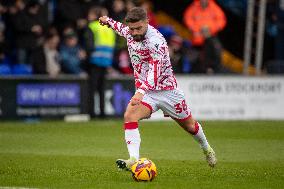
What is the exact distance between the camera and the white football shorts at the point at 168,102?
36.4 ft

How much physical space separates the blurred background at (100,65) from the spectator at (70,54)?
0.03m

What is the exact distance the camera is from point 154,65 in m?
10.6

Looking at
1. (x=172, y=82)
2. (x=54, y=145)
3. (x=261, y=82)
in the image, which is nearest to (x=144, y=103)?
(x=172, y=82)

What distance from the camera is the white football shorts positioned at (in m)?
11.1

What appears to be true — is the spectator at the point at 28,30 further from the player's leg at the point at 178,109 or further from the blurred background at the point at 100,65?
the player's leg at the point at 178,109

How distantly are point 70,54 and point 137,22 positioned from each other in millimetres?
12107

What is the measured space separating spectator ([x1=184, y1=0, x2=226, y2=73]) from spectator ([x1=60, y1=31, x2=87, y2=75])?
2941 mm

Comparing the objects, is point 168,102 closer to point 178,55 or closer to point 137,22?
point 137,22

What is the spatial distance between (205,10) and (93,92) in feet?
12.6

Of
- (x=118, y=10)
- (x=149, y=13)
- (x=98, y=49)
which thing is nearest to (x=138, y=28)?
(x=98, y=49)

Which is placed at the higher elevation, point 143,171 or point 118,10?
point 118,10

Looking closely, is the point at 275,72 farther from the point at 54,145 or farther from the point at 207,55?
the point at 54,145

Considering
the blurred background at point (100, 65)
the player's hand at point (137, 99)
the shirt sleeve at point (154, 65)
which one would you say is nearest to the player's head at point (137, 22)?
the shirt sleeve at point (154, 65)

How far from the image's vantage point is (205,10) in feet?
74.8
